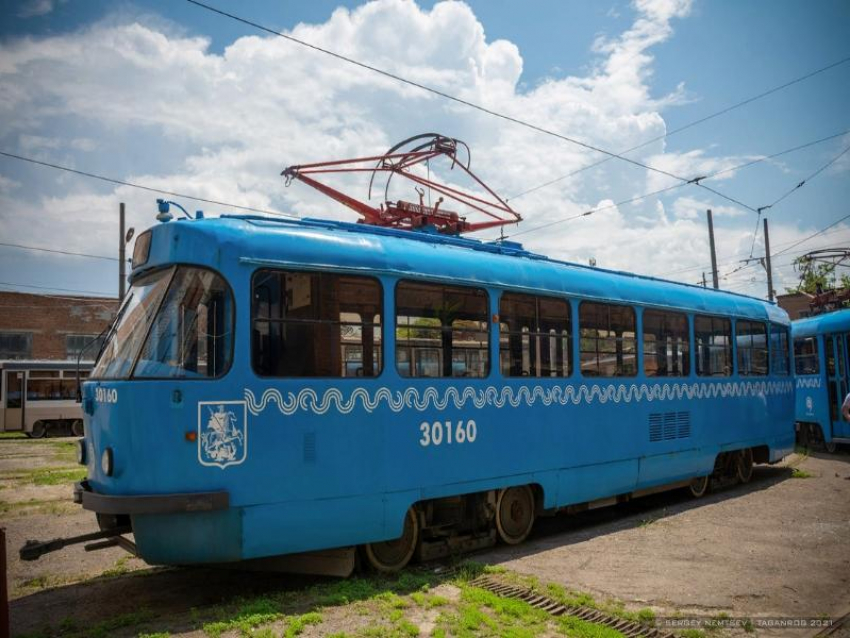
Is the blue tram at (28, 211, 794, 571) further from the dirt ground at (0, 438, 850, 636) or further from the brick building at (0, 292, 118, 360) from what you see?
the brick building at (0, 292, 118, 360)

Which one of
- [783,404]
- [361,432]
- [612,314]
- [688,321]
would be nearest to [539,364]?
[612,314]

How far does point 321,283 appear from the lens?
21.0 feet

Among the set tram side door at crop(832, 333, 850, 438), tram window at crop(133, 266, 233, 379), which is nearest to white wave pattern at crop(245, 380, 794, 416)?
tram window at crop(133, 266, 233, 379)

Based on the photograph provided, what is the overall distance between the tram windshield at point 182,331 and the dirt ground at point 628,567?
195cm

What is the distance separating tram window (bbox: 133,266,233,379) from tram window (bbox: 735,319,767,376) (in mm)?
9695

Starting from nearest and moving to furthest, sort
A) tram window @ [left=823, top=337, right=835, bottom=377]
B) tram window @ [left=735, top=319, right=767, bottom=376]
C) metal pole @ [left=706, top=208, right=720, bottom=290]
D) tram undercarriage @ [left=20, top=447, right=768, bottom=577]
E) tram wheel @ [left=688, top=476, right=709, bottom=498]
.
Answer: tram undercarriage @ [left=20, top=447, right=768, bottom=577]
tram wheel @ [left=688, top=476, right=709, bottom=498]
tram window @ [left=735, top=319, right=767, bottom=376]
tram window @ [left=823, top=337, right=835, bottom=377]
metal pole @ [left=706, top=208, right=720, bottom=290]

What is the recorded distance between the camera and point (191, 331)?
587 cm

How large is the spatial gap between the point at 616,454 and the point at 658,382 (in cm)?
153

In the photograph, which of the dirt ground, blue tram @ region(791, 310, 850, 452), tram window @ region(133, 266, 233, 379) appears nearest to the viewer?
tram window @ region(133, 266, 233, 379)

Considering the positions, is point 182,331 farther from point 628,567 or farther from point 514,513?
point 628,567

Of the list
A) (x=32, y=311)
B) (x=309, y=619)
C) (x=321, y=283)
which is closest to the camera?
(x=309, y=619)

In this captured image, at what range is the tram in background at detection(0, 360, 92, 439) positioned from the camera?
2559 centimetres

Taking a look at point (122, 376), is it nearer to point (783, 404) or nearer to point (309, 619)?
point (309, 619)

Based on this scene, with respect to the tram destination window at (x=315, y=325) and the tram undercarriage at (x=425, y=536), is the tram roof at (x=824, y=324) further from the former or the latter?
the tram destination window at (x=315, y=325)
